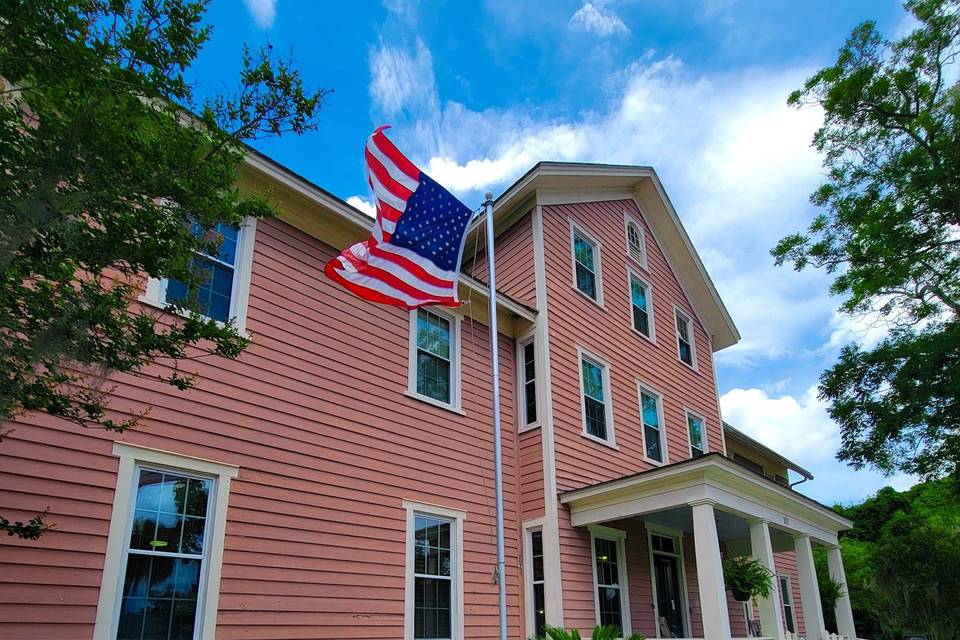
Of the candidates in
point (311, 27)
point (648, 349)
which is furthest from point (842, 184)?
point (311, 27)

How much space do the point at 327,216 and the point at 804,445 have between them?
2669cm

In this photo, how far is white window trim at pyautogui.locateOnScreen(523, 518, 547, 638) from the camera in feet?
30.4

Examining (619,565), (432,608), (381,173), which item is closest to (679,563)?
(619,565)

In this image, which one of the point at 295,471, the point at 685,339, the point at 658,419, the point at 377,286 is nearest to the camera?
the point at 377,286

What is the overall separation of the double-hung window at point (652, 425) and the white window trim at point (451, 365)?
4.54 m

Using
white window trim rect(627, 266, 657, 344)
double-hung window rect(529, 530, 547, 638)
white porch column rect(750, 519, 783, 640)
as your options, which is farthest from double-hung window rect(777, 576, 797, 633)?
double-hung window rect(529, 530, 547, 638)

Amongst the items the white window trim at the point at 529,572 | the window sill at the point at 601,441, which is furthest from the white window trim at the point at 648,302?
the white window trim at the point at 529,572

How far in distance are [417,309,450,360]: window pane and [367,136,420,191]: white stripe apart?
2.87 metres

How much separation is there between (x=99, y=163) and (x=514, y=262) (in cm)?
872

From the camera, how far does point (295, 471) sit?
7238 mm

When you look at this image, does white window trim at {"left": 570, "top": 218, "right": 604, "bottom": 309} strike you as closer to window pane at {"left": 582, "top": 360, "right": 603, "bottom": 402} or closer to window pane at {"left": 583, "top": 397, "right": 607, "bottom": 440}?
window pane at {"left": 582, "top": 360, "right": 603, "bottom": 402}

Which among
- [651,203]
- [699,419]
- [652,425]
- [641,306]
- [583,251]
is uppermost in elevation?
[651,203]

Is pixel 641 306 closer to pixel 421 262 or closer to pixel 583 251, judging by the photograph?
pixel 583 251

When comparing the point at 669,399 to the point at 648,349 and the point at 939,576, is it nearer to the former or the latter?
the point at 648,349
